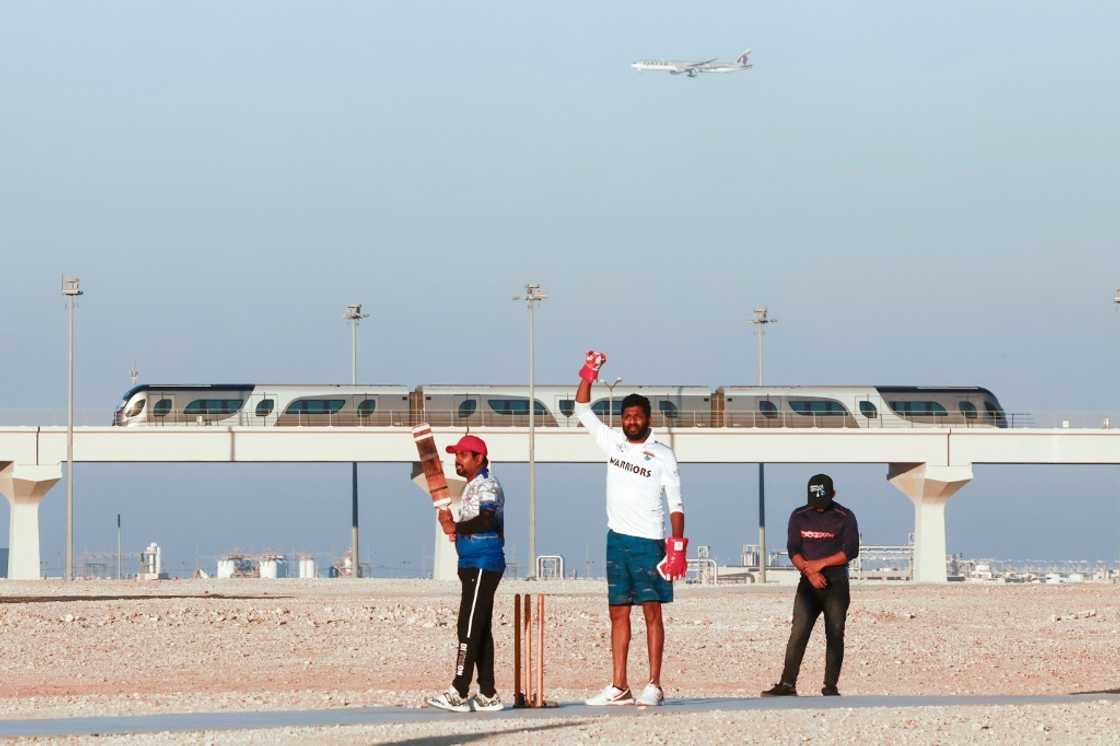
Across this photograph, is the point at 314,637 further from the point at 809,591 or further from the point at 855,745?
the point at 855,745

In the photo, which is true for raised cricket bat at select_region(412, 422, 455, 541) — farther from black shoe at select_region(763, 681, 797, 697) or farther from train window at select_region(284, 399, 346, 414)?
train window at select_region(284, 399, 346, 414)

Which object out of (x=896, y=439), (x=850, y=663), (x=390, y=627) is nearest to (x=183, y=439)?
(x=896, y=439)

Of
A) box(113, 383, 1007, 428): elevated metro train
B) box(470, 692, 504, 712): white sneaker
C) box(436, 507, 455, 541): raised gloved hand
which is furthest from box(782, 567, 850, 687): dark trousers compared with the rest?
box(113, 383, 1007, 428): elevated metro train

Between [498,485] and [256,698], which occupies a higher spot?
[498,485]

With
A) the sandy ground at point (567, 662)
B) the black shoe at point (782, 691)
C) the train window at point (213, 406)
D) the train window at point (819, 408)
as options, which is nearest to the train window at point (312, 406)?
the train window at point (213, 406)

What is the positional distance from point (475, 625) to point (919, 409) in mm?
53175

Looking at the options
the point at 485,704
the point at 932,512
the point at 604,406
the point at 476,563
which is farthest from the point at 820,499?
the point at 604,406

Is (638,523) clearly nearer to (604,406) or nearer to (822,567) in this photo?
(822,567)

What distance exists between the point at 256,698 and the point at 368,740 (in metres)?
5.73

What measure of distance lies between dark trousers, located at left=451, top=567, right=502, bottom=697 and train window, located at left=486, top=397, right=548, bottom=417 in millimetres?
51286

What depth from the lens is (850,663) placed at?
2408 cm

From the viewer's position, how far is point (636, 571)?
13.4 m

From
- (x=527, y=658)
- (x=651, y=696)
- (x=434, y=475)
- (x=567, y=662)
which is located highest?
(x=434, y=475)

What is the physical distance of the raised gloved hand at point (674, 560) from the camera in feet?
43.1
